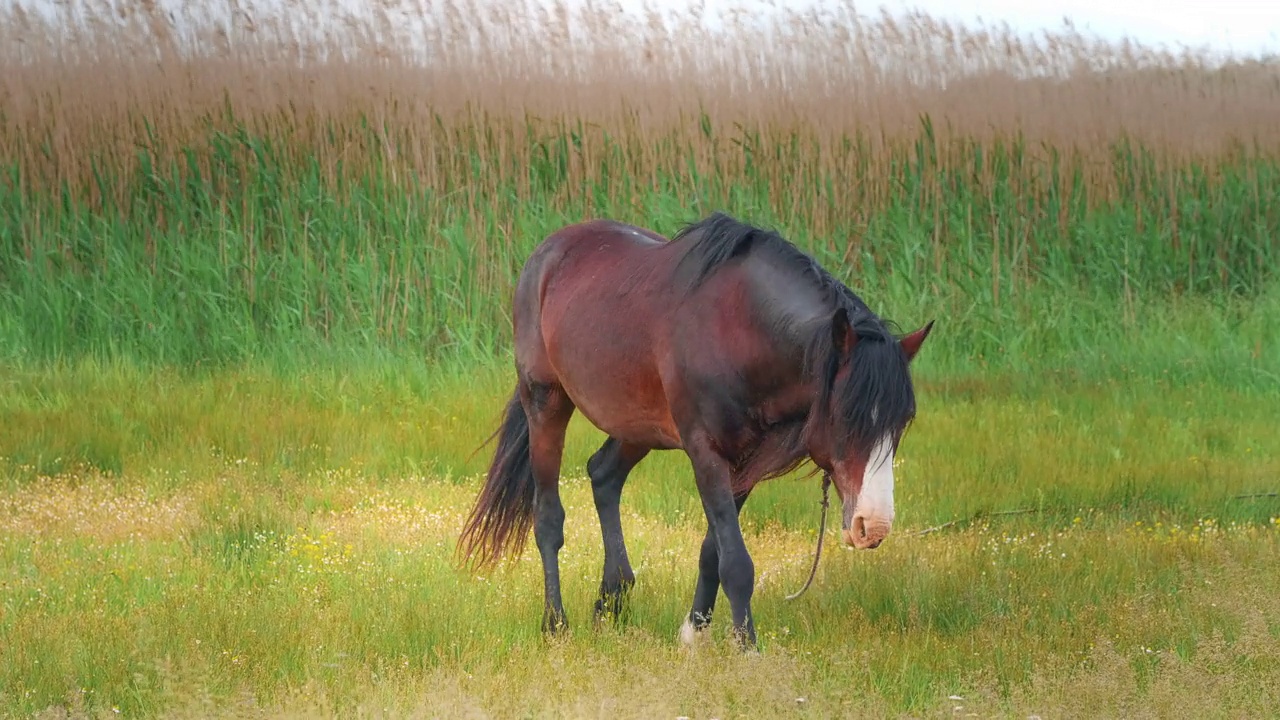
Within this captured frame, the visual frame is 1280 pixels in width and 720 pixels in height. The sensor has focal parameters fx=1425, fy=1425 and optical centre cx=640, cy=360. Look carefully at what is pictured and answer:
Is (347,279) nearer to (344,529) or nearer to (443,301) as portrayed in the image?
(443,301)

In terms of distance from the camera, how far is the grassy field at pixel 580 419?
198 inches

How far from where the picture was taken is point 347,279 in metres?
11.6

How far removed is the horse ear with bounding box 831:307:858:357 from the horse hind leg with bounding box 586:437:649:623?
1577mm

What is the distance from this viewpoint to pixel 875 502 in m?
4.35

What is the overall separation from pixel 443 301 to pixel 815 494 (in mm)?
4414

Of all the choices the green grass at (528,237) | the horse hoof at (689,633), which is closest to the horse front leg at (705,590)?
the horse hoof at (689,633)

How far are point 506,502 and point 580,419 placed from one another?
3.20 m

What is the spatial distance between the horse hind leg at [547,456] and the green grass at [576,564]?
29cm

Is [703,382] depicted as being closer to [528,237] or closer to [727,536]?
[727,536]

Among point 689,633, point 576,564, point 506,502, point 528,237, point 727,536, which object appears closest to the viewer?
point 727,536

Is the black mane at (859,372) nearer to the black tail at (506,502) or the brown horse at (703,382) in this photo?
the brown horse at (703,382)

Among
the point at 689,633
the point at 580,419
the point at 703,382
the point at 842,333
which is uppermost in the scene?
the point at 842,333

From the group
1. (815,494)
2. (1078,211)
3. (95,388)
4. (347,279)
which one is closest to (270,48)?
(347,279)

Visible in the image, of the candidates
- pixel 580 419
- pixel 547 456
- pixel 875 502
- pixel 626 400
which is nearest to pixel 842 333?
pixel 875 502
